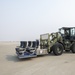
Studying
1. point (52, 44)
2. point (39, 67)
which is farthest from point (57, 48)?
point (39, 67)

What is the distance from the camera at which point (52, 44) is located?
42.0 ft

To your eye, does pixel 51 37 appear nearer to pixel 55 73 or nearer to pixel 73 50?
pixel 73 50

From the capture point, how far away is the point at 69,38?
14.0 meters

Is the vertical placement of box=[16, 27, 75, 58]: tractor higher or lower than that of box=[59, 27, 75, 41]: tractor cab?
lower

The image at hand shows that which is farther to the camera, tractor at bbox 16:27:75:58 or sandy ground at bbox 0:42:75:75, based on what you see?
tractor at bbox 16:27:75:58

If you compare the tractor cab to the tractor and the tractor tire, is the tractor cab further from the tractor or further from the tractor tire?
the tractor tire

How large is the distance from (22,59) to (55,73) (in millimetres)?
4839

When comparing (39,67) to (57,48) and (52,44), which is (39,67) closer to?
(57,48)

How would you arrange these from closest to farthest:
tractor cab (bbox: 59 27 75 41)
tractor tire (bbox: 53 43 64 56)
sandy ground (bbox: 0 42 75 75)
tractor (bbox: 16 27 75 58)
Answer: sandy ground (bbox: 0 42 75 75) < tractor (bbox: 16 27 75 58) < tractor tire (bbox: 53 43 64 56) < tractor cab (bbox: 59 27 75 41)

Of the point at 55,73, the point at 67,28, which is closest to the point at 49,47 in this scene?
the point at 67,28

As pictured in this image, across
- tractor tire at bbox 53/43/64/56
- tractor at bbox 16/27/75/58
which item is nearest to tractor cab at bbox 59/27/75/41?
tractor at bbox 16/27/75/58

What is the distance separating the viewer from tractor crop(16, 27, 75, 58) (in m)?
11.3

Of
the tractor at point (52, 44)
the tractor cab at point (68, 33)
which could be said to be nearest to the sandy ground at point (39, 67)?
the tractor at point (52, 44)

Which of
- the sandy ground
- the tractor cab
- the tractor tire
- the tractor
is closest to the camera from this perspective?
the sandy ground
